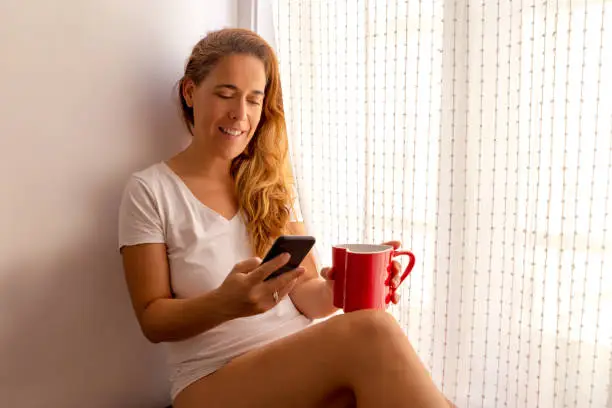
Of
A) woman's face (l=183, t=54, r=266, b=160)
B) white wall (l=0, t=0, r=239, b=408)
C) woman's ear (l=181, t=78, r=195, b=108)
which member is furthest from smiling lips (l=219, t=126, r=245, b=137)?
white wall (l=0, t=0, r=239, b=408)

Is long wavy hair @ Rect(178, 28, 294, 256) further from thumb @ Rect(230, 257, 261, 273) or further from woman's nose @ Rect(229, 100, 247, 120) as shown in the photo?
thumb @ Rect(230, 257, 261, 273)

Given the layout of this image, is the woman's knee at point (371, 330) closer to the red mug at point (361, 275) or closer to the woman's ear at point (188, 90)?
the red mug at point (361, 275)

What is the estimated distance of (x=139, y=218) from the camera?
121 centimetres

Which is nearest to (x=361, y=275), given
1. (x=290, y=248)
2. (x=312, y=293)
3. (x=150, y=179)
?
(x=290, y=248)

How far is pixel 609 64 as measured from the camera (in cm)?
107

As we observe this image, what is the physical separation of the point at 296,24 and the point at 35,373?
1124 mm

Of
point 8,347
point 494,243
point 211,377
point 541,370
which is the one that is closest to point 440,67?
point 494,243

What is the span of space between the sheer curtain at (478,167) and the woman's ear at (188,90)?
1.08 ft

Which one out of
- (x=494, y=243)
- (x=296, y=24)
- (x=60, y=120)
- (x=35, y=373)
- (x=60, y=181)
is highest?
(x=296, y=24)

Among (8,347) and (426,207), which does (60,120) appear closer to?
(8,347)

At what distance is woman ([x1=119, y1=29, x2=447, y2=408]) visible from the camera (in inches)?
40.8

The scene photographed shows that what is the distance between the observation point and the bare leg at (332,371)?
3.26ft

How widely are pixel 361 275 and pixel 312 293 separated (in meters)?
0.32

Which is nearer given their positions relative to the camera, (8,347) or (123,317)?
Result: (8,347)
